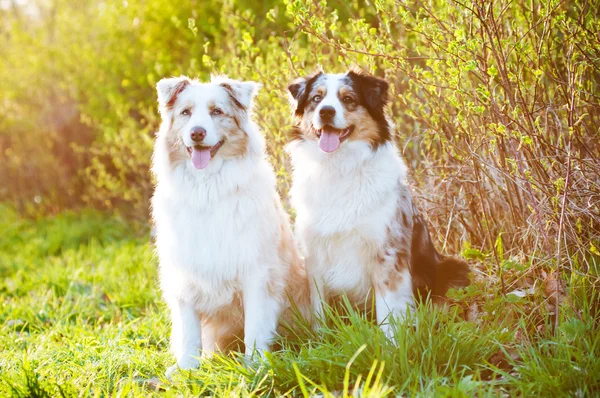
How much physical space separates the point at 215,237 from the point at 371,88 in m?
1.41

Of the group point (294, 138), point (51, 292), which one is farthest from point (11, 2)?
point (294, 138)

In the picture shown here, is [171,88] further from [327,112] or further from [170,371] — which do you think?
[170,371]

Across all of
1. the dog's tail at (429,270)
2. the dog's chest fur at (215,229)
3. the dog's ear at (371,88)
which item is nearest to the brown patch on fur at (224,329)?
the dog's chest fur at (215,229)

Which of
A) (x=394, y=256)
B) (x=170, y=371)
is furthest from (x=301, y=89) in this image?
(x=170, y=371)

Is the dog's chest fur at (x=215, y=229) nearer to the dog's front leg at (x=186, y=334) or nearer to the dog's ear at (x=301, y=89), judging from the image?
the dog's front leg at (x=186, y=334)

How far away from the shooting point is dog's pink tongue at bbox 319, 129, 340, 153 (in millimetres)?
3883

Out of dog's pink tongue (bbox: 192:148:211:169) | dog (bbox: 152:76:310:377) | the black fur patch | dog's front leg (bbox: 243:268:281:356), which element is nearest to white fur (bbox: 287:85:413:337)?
the black fur patch

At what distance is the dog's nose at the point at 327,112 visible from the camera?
3830 mm

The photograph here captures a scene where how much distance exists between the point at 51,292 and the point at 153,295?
1066 mm

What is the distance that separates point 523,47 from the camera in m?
3.42

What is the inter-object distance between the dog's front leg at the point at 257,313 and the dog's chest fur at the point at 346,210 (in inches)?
15.7

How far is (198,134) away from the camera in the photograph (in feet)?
12.1

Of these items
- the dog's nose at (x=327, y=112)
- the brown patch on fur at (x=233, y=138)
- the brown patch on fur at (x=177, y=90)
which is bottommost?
the brown patch on fur at (x=233, y=138)

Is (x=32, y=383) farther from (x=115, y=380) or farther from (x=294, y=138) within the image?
(x=294, y=138)
